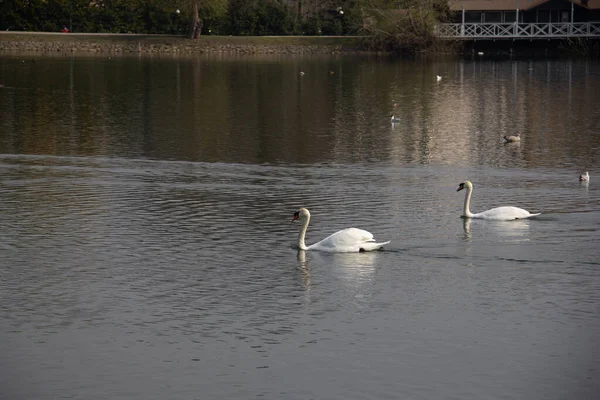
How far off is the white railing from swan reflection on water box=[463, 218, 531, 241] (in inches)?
3139

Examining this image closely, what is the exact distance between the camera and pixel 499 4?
347 feet

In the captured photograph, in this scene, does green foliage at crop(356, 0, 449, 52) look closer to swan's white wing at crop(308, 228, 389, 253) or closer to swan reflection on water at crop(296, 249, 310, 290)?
swan's white wing at crop(308, 228, 389, 253)

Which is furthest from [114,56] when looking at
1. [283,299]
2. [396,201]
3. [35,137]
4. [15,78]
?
[283,299]

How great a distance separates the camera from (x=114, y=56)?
9494 centimetres

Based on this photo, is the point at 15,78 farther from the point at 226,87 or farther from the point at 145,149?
the point at 145,149

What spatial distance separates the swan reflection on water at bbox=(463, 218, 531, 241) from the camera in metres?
21.9

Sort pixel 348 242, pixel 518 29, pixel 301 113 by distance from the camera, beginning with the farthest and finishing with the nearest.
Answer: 1. pixel 518 29
2. pixel 301 113
3. pixel 348 242

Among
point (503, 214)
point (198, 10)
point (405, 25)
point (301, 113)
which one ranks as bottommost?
point (503, 214)

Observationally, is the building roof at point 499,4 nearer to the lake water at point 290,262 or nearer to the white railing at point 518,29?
the white railing at point 518,29

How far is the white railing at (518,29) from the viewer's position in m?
101

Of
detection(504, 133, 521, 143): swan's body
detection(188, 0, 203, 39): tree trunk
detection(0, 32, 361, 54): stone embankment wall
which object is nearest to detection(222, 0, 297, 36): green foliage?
detection(0, 32, 361, 54): stone embankment wall

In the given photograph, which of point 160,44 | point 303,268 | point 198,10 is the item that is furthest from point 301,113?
point 198,10

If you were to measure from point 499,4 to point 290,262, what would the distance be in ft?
296

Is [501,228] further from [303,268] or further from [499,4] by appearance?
[499,4]
